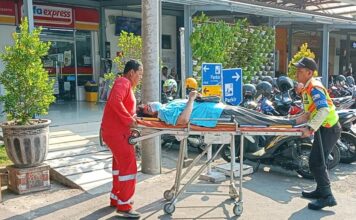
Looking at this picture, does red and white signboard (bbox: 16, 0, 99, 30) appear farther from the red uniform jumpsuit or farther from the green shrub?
the red uniform jumpsuit

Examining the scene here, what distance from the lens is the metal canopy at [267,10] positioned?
10.2 meters

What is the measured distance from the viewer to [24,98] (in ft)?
19.3

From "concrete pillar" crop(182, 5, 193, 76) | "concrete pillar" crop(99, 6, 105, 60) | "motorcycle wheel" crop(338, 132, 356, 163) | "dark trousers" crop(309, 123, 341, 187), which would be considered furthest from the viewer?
"concrete pillar" crop(99, 6, 105, 60)

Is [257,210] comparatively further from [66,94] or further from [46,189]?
[66,94]

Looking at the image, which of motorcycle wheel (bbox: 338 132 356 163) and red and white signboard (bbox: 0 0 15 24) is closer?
motorcycle wheel (bbox: 338 132 356 163)

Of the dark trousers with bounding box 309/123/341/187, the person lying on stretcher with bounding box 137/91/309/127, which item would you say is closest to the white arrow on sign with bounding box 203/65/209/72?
the person lying on stretcher with bounding box 137/91/309/127

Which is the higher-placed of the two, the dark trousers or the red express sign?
the red express sign

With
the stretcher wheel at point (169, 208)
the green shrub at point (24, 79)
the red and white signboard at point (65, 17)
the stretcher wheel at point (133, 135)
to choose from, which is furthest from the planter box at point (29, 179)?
the red and white signboard at point (65, 17)

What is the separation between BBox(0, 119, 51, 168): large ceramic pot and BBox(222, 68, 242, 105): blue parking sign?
2.94 metres

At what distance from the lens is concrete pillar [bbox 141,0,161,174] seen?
642cm

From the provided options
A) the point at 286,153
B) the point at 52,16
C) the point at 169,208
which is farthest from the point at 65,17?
the point at 169,208

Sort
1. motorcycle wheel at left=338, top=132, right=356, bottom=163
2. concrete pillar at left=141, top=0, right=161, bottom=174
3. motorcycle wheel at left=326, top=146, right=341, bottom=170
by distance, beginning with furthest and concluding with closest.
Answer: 1. motorcycle wheel at left=338, top=132, right=356, bottom=163
2. motorcycle wheel at left=326, top=146, right=341, bottom=170
3. concrete pillar at left=141, top=0, right=161, bottom=174

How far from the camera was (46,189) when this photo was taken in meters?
5.96

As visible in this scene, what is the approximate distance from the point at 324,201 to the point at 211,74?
9.14ft
